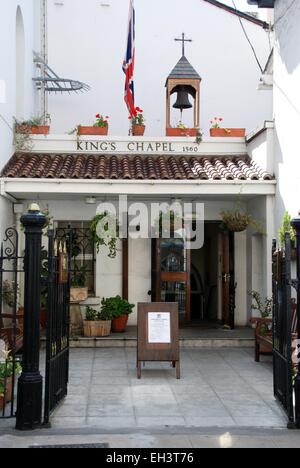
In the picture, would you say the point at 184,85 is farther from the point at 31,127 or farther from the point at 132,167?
the point at 31,127

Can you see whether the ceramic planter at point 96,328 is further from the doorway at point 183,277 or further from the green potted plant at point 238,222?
the green potted plant at point 238,222

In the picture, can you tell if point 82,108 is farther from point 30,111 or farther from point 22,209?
point 22,209

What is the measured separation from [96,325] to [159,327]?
3.03 meters

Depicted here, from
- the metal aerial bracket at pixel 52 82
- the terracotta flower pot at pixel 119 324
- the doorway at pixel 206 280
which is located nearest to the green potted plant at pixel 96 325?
the terracotta flower pot at pixel 119 324

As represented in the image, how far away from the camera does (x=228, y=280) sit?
43.0 feet

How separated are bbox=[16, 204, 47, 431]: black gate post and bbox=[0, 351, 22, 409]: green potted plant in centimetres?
41

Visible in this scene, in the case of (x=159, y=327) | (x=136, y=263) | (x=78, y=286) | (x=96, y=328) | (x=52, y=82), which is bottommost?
(x=96, y=328)

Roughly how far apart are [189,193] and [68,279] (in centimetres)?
479

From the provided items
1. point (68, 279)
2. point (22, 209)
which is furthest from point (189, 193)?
point (68, 279)

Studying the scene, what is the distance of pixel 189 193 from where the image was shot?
11.7 meters

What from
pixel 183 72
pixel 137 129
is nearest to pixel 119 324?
pixel 137 129

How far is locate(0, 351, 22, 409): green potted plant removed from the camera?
6.55 meters

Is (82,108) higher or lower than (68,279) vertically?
higher
